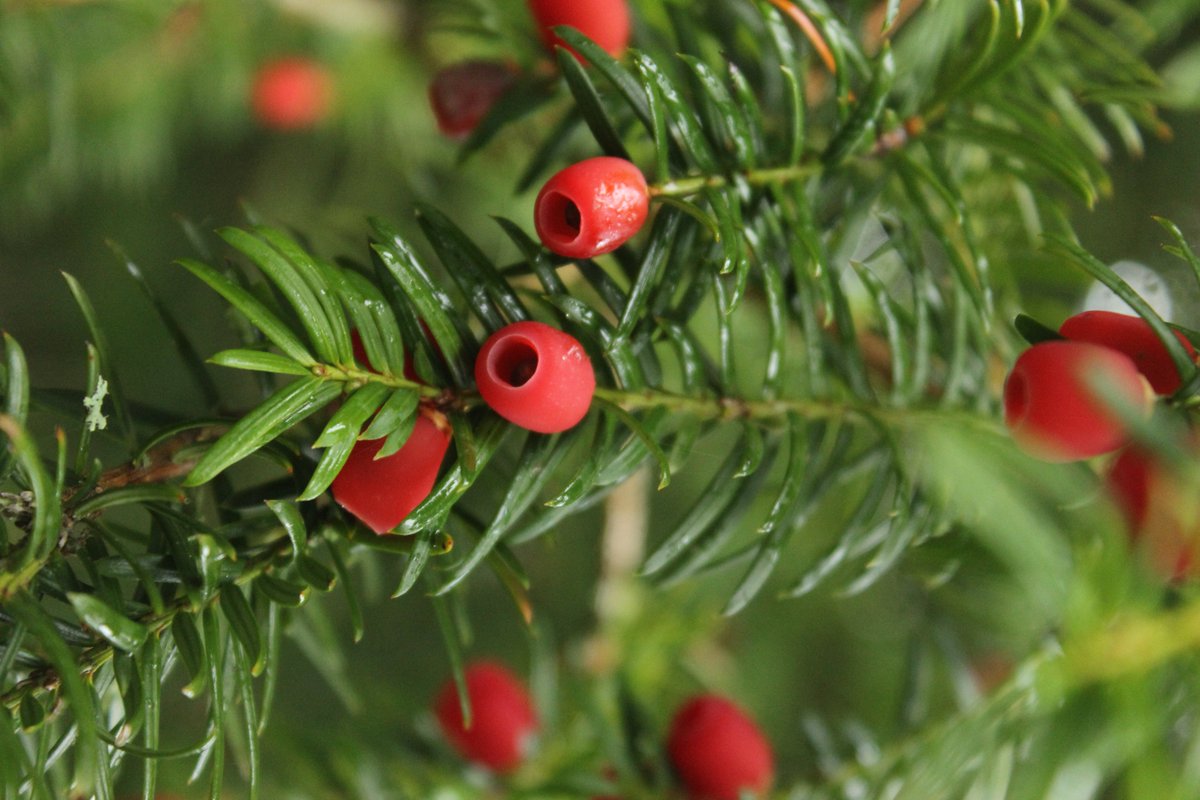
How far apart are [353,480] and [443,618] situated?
8 cm

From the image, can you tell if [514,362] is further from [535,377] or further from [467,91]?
[467,91]

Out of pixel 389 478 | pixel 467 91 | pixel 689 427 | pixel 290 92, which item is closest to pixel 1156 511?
pixel 689 427

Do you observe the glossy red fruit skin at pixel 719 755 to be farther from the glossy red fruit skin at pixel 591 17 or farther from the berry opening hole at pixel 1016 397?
the glossy red fruit skin at pixel 591 17

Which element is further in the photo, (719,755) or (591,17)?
(719,755)

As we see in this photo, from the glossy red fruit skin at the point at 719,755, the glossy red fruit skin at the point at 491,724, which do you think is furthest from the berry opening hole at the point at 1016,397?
the glossy red fruit skin at the point at 491,724

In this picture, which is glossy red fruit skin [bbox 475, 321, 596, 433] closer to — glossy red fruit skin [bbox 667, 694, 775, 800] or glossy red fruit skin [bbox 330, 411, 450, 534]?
glossy red fruit skin [bbox 330, 411, 450, 534]

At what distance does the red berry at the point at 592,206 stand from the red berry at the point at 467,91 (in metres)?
0.20

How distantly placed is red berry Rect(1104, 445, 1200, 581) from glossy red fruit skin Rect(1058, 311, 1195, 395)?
0.03 meters

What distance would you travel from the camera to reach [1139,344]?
37 cm

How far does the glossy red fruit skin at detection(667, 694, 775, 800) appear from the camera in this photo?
0.60m

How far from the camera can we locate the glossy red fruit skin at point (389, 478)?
0.36 metres

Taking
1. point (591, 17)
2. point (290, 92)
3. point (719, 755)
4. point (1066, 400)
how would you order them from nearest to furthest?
point (1066, 400)
point (591, 17)
point (719, 755)
point (290, 92)

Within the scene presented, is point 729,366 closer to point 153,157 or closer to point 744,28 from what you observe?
point 744,28

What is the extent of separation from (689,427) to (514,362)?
4.0 inches
